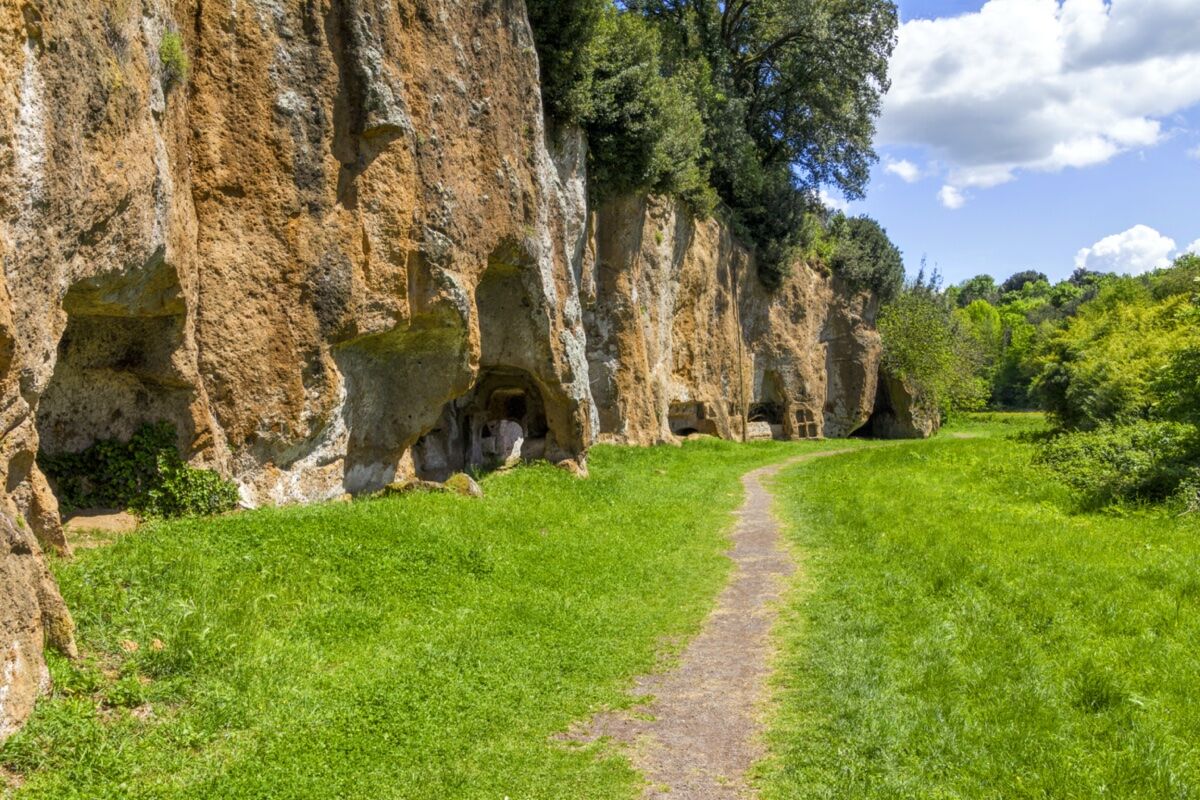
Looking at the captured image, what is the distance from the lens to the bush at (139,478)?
10242 millimetres

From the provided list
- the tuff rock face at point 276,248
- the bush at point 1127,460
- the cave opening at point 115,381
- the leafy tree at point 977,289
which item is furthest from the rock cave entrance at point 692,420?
the leafy tree at point 977,289

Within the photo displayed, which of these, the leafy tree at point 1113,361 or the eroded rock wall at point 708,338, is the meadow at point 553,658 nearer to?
the leafy tree at point 1113,361

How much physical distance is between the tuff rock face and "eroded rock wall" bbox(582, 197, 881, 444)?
3.70 metres

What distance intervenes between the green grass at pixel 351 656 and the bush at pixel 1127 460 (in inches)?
344

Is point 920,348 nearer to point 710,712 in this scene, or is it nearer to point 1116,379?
point 1116,379

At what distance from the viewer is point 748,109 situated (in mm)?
39406

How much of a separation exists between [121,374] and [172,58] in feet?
12.9

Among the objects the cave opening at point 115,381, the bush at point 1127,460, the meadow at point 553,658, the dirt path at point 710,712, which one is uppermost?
the cave opening at point 115,381

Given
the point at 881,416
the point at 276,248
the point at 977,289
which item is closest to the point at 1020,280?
the point at 977,289

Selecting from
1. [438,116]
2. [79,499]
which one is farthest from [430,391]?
[79,499]

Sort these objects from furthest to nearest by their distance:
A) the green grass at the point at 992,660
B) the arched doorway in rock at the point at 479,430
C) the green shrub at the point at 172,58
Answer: the arched doorway in rock at the point at 479,430 < the green shrub at the point at 172,58 < the green grass at the point at 992,660

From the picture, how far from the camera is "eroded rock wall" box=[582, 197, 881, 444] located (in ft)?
85.8

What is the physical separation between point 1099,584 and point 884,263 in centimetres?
4175

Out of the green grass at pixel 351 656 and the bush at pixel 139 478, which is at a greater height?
the bush at pixel 139 478
